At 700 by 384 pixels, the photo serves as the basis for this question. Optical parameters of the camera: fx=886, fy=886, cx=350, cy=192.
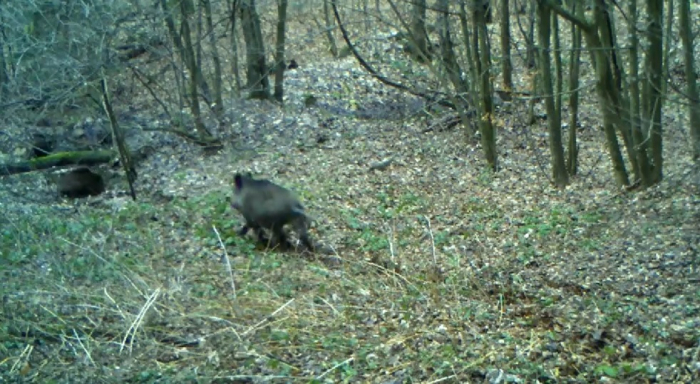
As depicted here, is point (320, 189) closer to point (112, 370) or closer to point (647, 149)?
point (647, 149)

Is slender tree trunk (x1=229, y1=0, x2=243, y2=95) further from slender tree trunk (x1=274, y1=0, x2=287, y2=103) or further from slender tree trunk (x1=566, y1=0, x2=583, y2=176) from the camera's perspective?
slender tree trunk (x1=566, y1=0, x2=583, y2=176)

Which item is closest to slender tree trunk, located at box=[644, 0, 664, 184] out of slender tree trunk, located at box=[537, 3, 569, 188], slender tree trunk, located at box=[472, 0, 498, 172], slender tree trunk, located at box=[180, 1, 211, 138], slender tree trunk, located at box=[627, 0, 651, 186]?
slender tree trunk, located at box=[627, 0, 651, 186]

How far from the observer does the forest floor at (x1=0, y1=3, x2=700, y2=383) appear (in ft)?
21.5

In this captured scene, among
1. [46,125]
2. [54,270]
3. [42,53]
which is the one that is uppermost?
[42,53]

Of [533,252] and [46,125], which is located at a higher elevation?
[46,125]

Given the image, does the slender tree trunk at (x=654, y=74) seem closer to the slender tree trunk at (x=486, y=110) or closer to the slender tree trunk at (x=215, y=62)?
the slender tree trunk at (x=486, y=110)

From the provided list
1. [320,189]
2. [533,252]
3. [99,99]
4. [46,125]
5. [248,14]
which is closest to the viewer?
[533,252]

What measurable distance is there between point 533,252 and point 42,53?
6610 millimetres

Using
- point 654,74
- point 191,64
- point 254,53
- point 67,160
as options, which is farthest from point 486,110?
point 67,160

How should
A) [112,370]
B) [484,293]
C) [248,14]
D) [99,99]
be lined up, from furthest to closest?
[248,14] → [99,99] → [484,293] → [112,370]

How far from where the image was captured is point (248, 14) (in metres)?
17.5

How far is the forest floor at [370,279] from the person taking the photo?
6.55 m

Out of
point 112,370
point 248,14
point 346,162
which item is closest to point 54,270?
point 112,370

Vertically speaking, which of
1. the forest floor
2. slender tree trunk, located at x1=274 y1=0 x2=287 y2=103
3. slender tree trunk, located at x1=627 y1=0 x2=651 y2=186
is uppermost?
slender tree trunk, located at x1=274 y1=0 x2=287 y2=103
